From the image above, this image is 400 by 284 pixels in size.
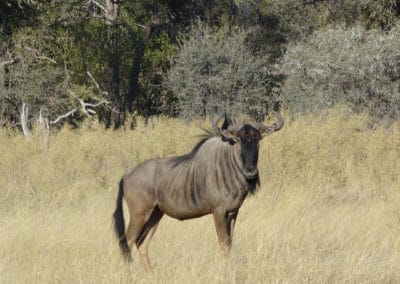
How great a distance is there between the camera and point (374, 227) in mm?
7258

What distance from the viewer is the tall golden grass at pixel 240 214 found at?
558 centimetres

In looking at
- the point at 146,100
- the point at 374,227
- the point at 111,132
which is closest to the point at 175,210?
the point at 374,227

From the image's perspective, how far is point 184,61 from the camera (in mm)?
23078

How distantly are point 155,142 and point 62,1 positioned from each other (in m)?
14.7

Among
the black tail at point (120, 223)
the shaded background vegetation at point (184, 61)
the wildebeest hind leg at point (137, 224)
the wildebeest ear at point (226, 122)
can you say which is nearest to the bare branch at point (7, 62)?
the shaded background vegetation at point (184, 61)

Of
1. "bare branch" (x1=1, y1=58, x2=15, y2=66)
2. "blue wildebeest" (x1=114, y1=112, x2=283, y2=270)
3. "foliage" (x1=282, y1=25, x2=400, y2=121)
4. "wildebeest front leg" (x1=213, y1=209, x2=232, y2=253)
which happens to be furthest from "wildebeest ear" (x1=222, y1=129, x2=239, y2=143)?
"bare branch" (x1=1, y1=58, x2=15, y2=66)

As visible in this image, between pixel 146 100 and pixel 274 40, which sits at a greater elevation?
pixel 274 40

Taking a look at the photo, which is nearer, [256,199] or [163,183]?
[163,183]

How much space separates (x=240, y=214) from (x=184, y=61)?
610 inches

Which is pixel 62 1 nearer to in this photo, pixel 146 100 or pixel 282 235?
pixel 146 100

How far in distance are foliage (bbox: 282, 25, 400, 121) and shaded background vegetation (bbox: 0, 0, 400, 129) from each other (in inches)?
1.4

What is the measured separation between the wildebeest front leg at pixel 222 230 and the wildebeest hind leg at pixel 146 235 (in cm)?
63

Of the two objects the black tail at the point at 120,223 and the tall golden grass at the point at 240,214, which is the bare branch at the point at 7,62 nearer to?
the tall golden grass at the point at 240,214

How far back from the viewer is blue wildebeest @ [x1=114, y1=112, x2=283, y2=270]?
5930 millimetres
